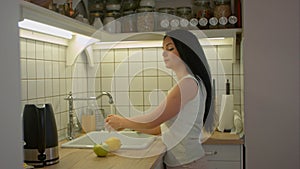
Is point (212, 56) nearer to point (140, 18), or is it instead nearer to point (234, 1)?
point (234, 1)

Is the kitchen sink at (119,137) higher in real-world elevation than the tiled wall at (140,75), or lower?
lower

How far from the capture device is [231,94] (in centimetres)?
224

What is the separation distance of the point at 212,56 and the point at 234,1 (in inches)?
15.0

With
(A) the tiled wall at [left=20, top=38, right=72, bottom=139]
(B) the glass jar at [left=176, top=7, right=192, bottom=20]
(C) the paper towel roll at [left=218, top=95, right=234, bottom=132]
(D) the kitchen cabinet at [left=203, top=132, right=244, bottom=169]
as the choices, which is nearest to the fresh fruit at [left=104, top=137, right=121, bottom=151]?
(A) the tiled wall at [left=20, top=38, right=72, bottom=139]

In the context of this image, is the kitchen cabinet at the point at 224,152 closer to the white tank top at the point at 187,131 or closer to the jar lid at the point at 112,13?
the white tank top at the point at 187,131

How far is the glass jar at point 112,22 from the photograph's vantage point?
215 cm

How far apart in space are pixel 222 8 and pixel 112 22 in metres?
0.68

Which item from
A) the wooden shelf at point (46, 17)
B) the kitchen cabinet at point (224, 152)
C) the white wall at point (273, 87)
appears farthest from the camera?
the kitchen cabinet at point (224, 152)

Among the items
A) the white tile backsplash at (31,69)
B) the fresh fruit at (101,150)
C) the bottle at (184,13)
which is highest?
the bottle at (184,13)

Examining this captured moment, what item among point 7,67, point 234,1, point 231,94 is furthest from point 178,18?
point 7,67

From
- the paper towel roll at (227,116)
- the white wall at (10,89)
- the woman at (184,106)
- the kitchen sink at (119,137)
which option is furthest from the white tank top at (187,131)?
the white wall at (10,89)

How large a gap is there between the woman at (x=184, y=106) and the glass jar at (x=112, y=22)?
1.86ft

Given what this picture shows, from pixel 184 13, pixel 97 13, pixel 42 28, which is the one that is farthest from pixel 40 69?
pixel 184 13

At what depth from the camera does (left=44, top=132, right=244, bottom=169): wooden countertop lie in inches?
53.6
